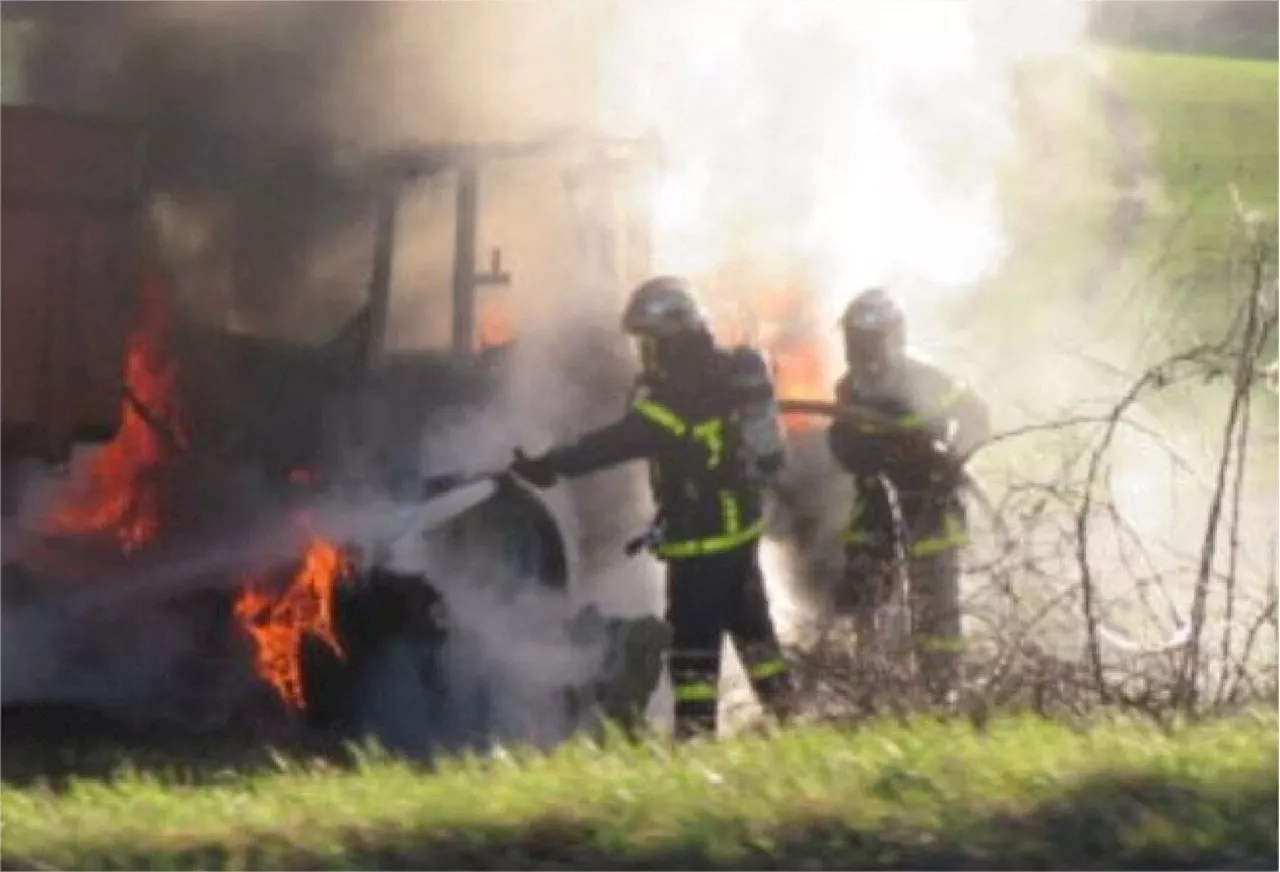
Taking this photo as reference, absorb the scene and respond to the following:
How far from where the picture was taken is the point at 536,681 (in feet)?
30.3

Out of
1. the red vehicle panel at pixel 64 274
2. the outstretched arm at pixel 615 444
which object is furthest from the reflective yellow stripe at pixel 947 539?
the red vehicle panel at pixel 64 274

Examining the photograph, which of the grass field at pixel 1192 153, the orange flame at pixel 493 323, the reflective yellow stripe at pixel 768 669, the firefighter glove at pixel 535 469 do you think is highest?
the grass field at pixel 1192 153

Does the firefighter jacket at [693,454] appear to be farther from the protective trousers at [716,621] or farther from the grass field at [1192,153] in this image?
the grass field at [1192,153]

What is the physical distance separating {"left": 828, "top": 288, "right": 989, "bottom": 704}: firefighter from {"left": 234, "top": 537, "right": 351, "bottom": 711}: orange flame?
6.13 feet

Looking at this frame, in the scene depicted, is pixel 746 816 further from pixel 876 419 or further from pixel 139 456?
pixel 139 456

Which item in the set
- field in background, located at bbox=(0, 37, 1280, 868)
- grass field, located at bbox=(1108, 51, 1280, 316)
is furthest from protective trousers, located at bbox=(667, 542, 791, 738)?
grass field, located at bbox=(1108, 51, 1280, 316)

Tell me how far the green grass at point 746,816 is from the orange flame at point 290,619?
→ 1.46 m

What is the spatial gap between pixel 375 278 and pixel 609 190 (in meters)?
0.93

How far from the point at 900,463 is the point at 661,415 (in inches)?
36.3

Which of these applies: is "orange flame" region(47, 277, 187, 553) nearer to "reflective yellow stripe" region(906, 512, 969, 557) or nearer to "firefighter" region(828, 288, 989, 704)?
"firefighter" region(828, 288, 989, 704)

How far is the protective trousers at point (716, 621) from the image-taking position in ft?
30.7

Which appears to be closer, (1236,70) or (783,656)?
(783,656)

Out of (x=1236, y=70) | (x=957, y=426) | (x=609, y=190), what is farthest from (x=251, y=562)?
(x=1236, y=70)

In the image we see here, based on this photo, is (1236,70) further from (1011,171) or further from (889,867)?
(889,867)
